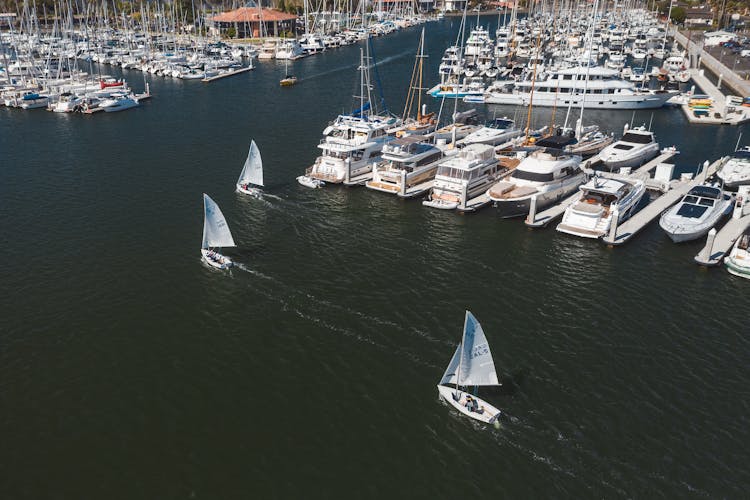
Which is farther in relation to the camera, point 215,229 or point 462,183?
point 462,183

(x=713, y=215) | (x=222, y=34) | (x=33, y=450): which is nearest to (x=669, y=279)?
(x=713, y=215)

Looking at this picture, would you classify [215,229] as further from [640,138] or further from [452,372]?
[640,138]

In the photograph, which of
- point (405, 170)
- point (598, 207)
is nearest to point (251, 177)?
point (405, 170)

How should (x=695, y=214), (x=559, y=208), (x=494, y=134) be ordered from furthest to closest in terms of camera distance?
(x=494, y=134) < (x=559, y=208) < (x=695, y=214)

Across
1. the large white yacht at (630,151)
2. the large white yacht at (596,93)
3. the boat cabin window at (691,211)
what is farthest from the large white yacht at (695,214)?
the large white yacht at (596,93)

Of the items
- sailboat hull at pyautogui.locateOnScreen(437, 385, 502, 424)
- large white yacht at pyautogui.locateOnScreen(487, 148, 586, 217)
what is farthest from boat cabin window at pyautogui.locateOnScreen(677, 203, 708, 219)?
sailboat hull at pyautogui.locateOnScreen(437, 385, 502, 424)

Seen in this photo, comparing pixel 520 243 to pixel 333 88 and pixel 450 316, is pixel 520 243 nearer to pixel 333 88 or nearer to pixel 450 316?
pixel 450 316

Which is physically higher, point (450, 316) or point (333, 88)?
point (333, 88)
